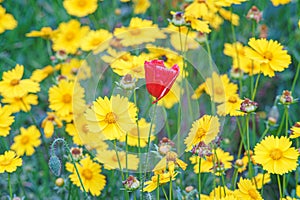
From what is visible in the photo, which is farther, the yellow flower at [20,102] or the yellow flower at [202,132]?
the yellow flower at [20,102]

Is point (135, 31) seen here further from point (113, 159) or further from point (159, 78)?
point (159, 78)

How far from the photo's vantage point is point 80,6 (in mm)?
2145

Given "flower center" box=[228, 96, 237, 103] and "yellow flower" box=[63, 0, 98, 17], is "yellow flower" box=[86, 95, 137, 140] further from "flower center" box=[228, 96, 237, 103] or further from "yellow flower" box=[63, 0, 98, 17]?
"yellow flower" box=[63, 0, 98, 17]

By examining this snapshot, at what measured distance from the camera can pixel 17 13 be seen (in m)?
2.59

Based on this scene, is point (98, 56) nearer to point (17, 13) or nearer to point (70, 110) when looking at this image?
point (70, 110)

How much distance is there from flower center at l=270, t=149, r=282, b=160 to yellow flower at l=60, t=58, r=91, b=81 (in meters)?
0.74

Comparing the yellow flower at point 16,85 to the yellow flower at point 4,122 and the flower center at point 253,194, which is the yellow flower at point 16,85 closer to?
the yellow flower at point 4,122

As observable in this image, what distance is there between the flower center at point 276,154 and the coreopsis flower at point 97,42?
77cm

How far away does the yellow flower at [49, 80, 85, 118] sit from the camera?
168 centimetres

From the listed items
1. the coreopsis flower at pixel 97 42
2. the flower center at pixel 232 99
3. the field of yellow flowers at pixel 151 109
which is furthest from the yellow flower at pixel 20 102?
the flower center at pixel 232 99

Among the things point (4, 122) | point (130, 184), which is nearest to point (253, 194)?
point (130, 184)

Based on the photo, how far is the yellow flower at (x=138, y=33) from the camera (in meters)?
1.84

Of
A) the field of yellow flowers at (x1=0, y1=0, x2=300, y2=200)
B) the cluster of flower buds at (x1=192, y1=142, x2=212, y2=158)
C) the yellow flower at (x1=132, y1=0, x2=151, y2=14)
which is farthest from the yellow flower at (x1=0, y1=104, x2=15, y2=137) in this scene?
the yellow flower at (x1=132, y1=0, x2=151, y2=14)

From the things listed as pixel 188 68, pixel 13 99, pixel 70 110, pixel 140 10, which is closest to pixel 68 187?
pixel 70 110
